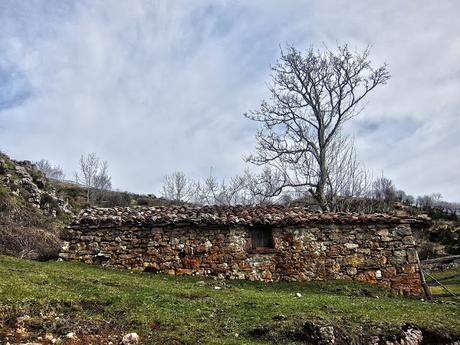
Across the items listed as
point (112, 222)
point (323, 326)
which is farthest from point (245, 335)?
point (112, 222)

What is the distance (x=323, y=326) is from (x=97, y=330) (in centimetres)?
385

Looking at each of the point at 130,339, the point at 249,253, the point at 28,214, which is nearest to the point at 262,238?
the point at 249,253

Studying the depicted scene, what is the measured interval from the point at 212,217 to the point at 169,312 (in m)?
6.74

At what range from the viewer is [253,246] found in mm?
14930

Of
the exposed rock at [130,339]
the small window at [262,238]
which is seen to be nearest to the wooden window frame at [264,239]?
the small window at [262,238]

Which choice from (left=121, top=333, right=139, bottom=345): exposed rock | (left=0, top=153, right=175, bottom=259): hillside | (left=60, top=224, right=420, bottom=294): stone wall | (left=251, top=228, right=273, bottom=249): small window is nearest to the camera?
(left=121, top=333, right=139, bottom=345): exposed rock

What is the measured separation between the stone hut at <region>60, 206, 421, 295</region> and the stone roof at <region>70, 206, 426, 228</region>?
0.03 m

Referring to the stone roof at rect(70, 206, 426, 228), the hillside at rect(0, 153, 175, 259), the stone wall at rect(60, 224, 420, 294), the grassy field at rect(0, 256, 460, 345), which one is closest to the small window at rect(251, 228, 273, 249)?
the stone wall at rect(60, 224, 420, 294)

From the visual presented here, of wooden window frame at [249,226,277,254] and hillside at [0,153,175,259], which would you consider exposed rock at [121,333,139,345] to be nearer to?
wooden window frame at [249,226,277,254]

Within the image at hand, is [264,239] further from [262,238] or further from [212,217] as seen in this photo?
[212,217]

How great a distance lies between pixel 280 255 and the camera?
14.7 meters

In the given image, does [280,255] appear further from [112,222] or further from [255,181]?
[255,181]

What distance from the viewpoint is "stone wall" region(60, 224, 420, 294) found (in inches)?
567

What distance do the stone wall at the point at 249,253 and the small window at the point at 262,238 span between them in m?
0.23
